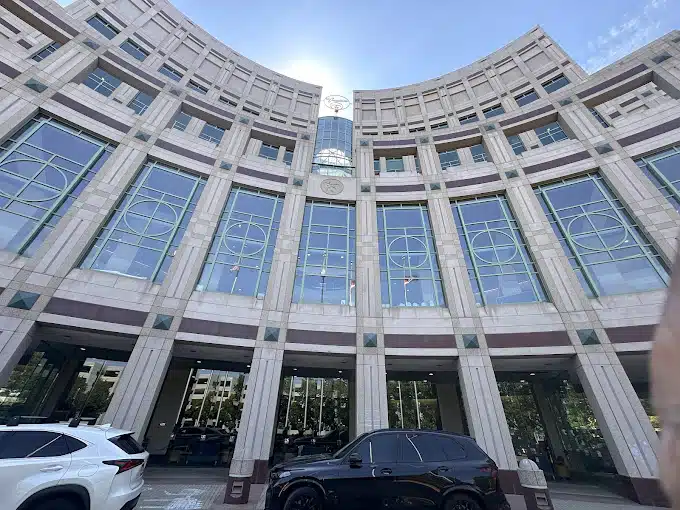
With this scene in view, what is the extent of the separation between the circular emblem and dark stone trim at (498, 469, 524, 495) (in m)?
15.5

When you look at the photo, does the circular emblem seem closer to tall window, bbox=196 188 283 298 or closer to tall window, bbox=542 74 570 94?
tall window, bbox=196 188 283 298

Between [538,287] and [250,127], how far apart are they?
1920 cm

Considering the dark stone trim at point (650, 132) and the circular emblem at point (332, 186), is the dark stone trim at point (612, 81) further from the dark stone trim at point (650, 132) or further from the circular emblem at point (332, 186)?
the circular emblem at point (332, 186)

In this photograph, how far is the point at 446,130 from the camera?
72.8 ft

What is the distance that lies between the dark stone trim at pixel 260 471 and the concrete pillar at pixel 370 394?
3.66m

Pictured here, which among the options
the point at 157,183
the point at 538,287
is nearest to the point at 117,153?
the point at 157,183

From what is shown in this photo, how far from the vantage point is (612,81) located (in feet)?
64.0

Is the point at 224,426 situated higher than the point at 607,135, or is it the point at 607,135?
the point at 607,135

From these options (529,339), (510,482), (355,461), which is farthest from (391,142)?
(355,461)

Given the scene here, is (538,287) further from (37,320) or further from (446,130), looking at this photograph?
(37,320)

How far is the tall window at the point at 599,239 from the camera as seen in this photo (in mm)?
14230

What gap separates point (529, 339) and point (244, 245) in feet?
46.9

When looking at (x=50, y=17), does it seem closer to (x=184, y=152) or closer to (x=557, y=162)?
(x=184, y=152)

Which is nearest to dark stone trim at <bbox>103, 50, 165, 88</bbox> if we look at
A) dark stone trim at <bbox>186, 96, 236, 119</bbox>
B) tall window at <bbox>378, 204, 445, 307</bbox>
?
dark stone trim at <bbox>186, 96, 236, 119</bbox>
